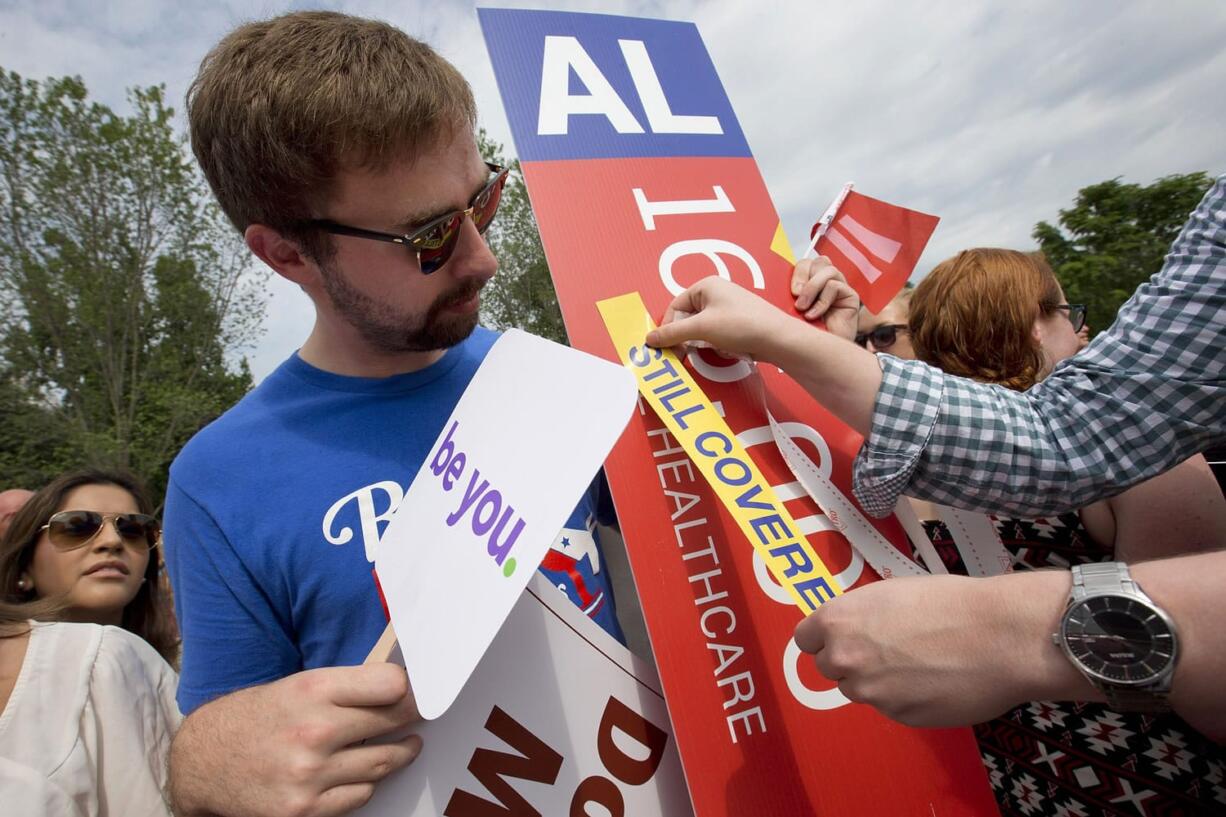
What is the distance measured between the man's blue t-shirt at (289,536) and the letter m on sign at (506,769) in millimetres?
306

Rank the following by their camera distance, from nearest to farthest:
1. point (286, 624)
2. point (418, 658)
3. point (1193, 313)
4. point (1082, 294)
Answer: point (418, 658)
point (1193, 313)
point (286, 624)
point (1082, 294)

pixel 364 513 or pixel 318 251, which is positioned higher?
pixel 318 251

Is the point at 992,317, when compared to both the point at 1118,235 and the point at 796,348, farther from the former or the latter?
the point at 1118,235

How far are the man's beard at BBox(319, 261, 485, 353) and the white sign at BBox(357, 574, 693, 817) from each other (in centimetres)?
58

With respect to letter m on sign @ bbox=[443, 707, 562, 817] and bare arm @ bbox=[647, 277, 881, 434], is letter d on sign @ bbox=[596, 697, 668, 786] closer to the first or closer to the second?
letter m on sign @ bbox=[443, 707, 562, 817]

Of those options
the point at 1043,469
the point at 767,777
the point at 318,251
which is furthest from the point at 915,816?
the point at 318,251

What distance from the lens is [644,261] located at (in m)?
1.23

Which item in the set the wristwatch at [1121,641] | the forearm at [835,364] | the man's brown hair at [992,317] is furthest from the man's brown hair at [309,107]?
the man's brown hair at [992,317]

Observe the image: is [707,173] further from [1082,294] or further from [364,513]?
[1082,294]

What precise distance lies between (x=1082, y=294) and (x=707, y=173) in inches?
899

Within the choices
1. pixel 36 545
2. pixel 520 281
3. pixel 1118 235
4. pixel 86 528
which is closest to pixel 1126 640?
pixel 86 528

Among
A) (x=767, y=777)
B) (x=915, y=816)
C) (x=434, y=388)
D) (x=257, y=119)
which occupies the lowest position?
(x=915, y=816)

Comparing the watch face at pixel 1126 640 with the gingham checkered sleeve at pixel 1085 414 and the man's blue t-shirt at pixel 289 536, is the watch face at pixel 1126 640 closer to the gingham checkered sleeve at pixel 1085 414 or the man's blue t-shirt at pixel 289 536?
the gingham checkered sleeve at pixel 1085 414

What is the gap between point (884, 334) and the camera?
11.3 ft
